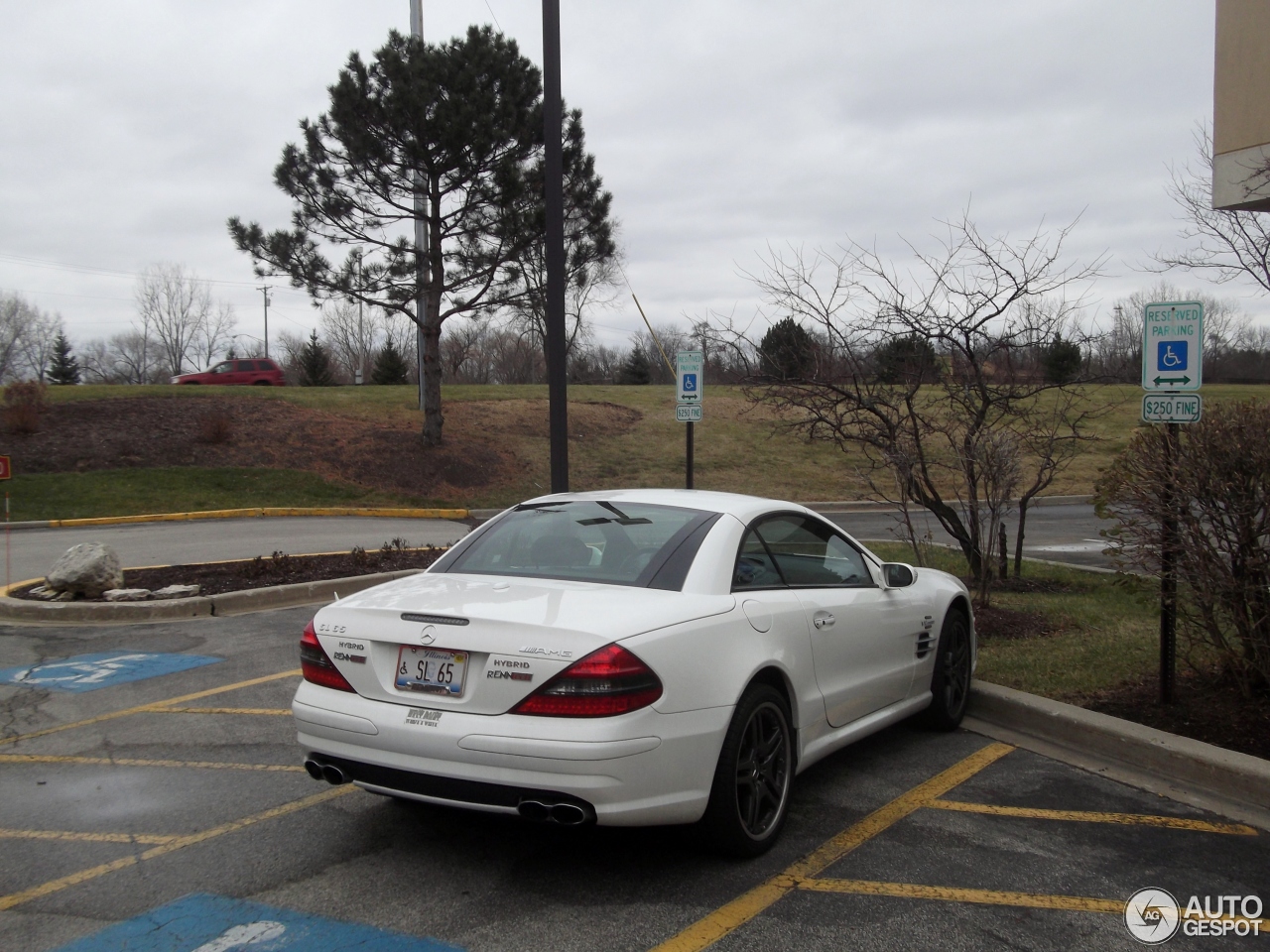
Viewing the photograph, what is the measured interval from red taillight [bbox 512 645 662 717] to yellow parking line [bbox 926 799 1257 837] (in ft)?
6.76

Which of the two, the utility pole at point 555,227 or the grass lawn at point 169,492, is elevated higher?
the utility pole at point 555,227

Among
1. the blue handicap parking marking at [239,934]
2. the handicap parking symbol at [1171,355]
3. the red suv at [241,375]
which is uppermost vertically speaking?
the red suv at [241,375]

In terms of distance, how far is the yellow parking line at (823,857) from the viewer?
3.49 metres

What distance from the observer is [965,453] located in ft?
29.9

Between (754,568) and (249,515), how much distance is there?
17235mm

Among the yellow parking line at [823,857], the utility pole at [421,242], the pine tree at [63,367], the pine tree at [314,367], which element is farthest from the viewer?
the pine tree at [63,367]

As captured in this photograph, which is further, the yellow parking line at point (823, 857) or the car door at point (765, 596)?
the car door at point (765, 596)

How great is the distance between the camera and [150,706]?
6582 mm

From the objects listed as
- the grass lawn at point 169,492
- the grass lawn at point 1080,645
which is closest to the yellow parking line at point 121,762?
the grass lawn at point 1080,645

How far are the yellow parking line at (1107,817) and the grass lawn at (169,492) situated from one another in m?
18.0

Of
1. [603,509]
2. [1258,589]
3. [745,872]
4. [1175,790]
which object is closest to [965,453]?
[1258,589]

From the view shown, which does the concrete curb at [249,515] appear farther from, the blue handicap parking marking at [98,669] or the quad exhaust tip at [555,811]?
the quad exhaust tip at [555,811]

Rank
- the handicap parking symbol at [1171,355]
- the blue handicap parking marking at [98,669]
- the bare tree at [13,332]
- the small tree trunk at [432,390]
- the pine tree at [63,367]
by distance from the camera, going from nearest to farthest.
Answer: the handicap parking symbol at [1171,355], the blue handicap parking marking at [98,669], the small tree trunk at [432,390], the pine tree at [63,367], the bare tree at [13,332]

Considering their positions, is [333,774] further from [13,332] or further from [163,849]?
[13,332]
